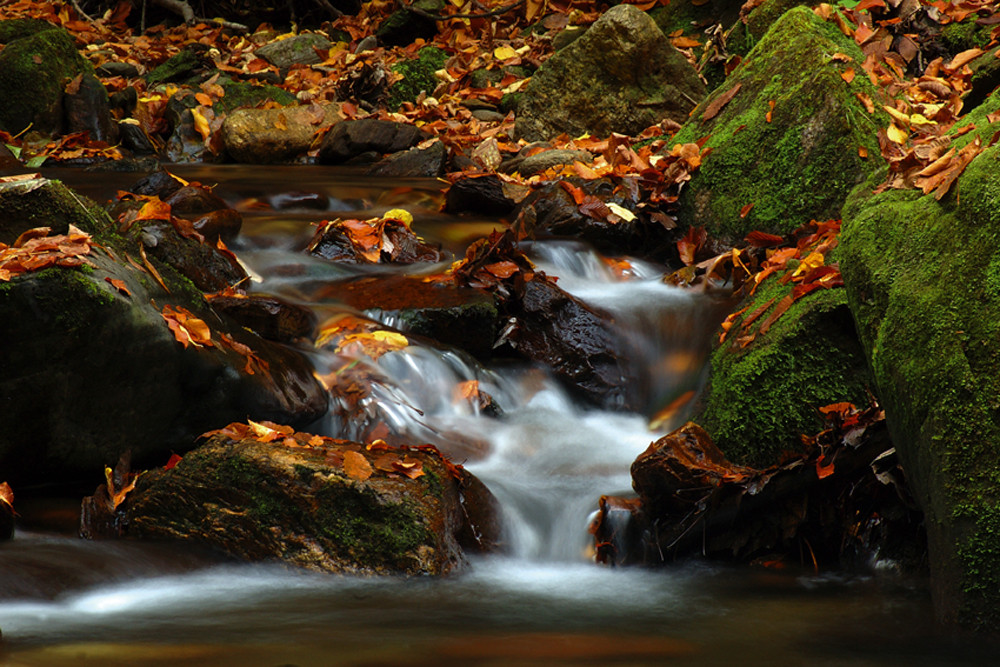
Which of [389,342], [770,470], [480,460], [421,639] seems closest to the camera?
[421,639]

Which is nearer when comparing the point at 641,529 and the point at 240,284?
the point at 641,529

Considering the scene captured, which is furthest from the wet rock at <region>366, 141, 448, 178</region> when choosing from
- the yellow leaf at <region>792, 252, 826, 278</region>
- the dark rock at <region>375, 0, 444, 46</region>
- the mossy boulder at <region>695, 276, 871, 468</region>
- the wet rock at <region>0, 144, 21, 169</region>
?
the dark rock at <region>375, 0, 444, 46</region>

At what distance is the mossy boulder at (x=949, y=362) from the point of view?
2328mm

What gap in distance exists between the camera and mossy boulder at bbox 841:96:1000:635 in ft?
7.64

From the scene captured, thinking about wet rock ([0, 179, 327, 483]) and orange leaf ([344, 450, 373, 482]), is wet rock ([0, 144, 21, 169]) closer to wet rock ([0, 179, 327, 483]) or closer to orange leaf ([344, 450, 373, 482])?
wet rock ([0, 179, 327, 483])

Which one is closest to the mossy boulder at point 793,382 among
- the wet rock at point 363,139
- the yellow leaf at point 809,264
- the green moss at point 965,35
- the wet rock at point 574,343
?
the yellow leaf at point 809,264

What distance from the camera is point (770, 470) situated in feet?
10.8

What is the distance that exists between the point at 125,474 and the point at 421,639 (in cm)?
167

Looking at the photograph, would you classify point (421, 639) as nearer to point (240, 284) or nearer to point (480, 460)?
point (480, 460)

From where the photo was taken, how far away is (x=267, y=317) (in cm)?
455

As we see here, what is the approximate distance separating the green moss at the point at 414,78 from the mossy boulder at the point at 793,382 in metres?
7.81

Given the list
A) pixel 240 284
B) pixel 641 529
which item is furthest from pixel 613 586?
pixel 240 284

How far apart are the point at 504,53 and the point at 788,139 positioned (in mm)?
6533

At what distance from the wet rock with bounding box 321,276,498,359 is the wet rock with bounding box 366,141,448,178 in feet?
11.0
